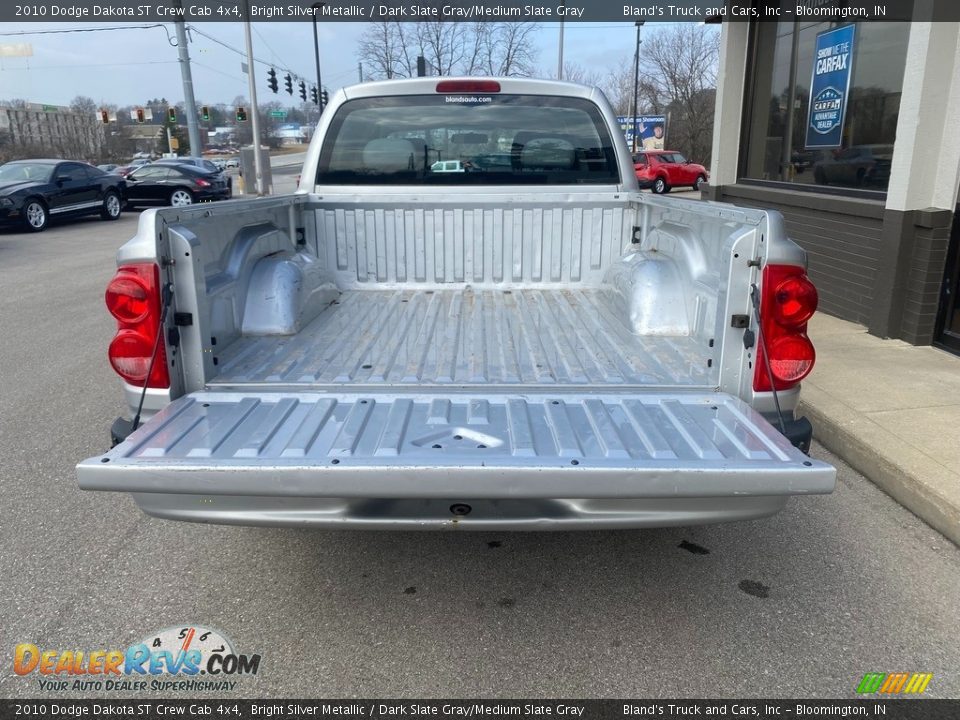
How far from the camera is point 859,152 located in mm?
7426

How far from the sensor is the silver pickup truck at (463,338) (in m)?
2.19

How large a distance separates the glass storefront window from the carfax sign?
7cm

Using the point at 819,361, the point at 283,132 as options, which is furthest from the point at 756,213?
the point at 283,132

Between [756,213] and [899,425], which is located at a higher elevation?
[756,213]

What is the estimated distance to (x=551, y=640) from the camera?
2.71m

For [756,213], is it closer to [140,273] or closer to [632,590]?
[632,590]

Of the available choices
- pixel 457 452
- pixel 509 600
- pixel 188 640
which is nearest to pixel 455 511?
pixel 457 452

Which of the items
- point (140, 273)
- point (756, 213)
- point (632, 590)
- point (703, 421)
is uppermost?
point (756, 213)

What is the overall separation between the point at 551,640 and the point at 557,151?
296 cm

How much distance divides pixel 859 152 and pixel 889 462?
4754 mm

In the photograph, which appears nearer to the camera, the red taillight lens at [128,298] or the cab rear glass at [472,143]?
the red taillight lens at [128,298]

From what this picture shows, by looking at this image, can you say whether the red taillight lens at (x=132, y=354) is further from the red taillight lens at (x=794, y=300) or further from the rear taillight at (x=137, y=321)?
the red taillight lens at (x=794, y=300)

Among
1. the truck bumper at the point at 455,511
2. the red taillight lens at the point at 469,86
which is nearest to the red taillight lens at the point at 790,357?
the truck bumper at the point at 455,511

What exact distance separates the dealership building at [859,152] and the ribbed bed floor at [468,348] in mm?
3759
